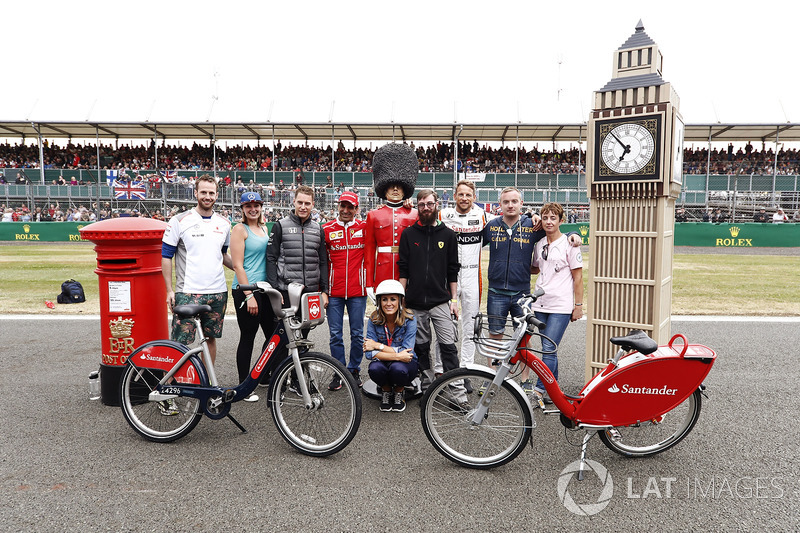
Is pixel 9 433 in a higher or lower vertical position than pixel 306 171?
lower

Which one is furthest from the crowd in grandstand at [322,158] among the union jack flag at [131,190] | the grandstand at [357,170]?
the union jack flag at [131,190]

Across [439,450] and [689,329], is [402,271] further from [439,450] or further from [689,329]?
[689,329]

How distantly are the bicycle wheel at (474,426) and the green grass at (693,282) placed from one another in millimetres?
4990

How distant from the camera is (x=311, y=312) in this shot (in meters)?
3.95

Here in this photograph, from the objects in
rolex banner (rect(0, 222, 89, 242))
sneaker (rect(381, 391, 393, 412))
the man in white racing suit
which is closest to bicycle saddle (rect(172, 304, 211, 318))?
sneaker (rect(381, 391, 393, 412))

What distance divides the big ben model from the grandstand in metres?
20.6

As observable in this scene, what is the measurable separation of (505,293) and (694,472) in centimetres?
212

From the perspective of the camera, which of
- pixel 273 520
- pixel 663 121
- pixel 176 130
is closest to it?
pixel 273 520

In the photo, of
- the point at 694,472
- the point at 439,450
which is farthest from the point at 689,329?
the point at 439,450

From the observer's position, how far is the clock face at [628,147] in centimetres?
450

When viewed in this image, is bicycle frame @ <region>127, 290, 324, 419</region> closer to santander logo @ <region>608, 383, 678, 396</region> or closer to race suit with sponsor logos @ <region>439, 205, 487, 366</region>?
race suit with sponsor logos @ <region>439, 205, 487, 366</region>

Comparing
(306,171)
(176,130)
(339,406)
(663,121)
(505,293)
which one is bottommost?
(339,406)

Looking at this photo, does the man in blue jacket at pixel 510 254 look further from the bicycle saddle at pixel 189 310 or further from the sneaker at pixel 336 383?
the bicycle saddle at pixel 189 310

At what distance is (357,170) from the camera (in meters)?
31.2
